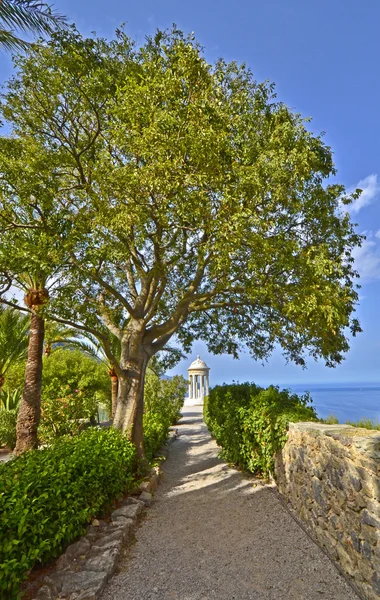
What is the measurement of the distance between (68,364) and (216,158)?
1573 cm

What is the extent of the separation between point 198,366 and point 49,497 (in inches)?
1178

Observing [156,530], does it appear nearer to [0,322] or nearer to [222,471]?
[222,471]

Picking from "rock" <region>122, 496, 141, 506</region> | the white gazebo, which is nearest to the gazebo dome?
the white gazebo

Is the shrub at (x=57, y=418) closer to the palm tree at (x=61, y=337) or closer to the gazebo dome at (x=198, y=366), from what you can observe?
the palm tree at (x=61, y=337)

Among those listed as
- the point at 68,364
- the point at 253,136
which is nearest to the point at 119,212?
the point at 253,136

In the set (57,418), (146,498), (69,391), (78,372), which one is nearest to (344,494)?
(146,498)

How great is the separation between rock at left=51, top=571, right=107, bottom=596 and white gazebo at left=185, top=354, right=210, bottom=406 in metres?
29.8

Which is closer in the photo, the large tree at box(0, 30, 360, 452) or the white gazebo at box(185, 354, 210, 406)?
the large tree at box(0, 30, 360, 452)

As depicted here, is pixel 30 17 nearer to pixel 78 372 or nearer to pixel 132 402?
pixel 132 402

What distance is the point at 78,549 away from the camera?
165 inches

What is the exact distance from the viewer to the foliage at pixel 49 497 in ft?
10.0

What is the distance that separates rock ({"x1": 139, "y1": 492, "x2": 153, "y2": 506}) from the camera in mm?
6676

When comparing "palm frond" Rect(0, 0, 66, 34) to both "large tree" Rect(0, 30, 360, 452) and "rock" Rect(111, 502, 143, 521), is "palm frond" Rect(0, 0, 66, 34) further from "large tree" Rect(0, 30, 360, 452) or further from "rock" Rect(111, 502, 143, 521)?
"rock" Rect(111, 502, 143, 521)

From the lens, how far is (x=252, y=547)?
471cm
